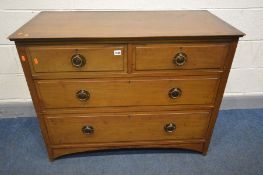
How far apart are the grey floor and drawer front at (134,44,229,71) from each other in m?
0.68

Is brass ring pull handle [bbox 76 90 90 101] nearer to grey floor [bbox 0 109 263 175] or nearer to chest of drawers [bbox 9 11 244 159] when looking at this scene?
chest of drawers [bbox 9 11 244 159]

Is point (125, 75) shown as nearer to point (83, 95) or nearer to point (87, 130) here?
point (83, 95)

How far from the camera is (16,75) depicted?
1688 mm

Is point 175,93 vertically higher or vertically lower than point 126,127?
higher

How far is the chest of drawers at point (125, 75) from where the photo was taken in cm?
107

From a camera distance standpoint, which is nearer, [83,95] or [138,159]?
[83,95]

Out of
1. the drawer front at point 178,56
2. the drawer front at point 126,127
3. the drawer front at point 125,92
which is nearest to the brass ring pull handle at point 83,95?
the drawer front at point 125,92

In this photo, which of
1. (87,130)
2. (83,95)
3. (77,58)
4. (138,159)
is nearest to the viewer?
(77,58)

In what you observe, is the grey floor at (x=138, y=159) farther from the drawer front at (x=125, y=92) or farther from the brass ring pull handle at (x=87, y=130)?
the drawer front at (x=125, y=92)

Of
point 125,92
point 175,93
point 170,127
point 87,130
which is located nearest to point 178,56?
point 175,93

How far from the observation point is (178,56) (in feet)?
3.66

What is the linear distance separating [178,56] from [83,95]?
0.53m

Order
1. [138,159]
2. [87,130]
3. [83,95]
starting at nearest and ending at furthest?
[83,95] → [87,130] → [138,159]

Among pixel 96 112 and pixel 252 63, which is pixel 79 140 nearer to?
pixel 96 112
